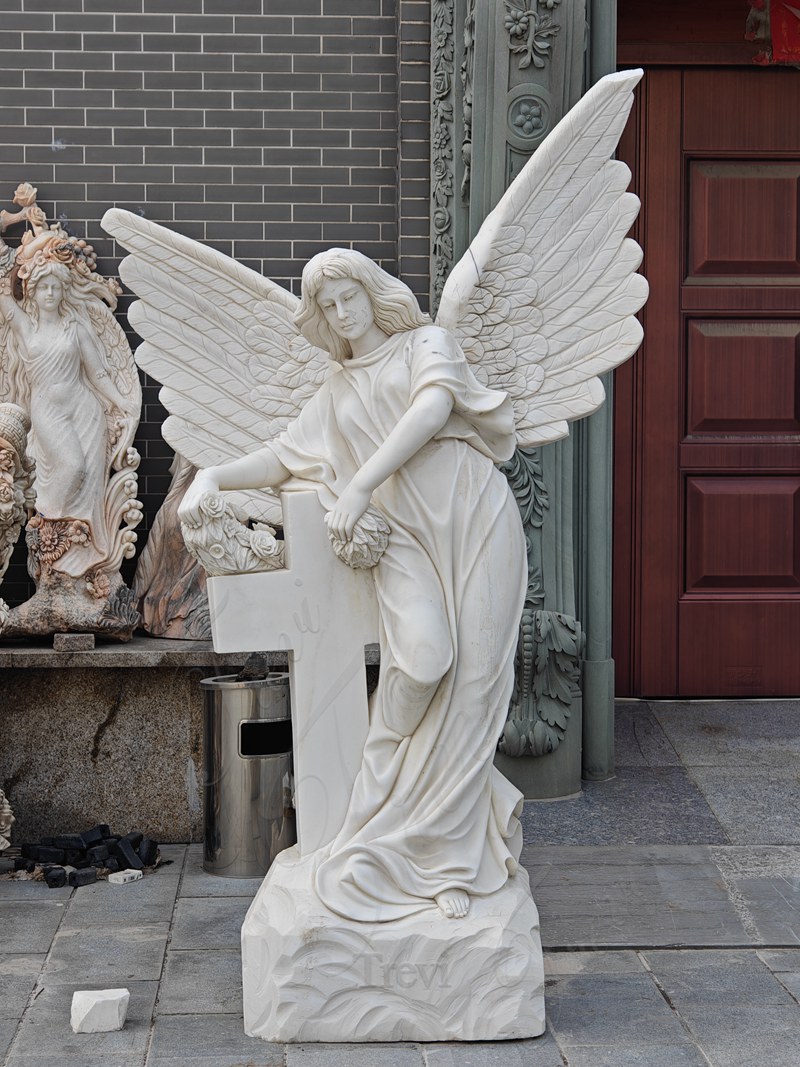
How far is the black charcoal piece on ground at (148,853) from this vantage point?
512 centimetres

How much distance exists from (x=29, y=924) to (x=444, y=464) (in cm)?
211

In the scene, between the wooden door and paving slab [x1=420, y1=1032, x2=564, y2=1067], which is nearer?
paving slab [x1=420, y1=1032, x2=564, y2=1067]

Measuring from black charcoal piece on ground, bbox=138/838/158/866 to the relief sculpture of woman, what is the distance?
5.12ft

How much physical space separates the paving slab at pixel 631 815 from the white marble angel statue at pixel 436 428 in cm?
144

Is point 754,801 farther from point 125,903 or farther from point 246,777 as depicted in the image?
point 125,903

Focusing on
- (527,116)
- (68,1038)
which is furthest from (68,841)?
(527,116)

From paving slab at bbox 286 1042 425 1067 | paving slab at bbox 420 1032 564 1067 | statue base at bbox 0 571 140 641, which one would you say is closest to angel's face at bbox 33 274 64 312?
statue base at bbox 0 571 140 641

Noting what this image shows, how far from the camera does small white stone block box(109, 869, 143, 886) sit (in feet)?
16.1

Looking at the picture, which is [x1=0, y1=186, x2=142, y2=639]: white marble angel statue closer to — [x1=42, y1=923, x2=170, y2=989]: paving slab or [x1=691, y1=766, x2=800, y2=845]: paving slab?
[x1=42, y1=923, x2=170, y2=989]: paving slab

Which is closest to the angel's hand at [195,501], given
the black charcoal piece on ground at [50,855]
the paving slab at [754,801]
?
the black charcoal piece on ground at [50,855]

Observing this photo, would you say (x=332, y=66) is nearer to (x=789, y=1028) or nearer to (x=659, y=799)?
(x=659, y=799)

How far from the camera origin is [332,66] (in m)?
6.19

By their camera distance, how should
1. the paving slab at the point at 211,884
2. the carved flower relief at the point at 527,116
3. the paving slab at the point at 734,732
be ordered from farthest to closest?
1. the paving slab at the point at 734,732
2. the carved flower relief at the point at 527,116
3. the paving slab at the point at 211,884

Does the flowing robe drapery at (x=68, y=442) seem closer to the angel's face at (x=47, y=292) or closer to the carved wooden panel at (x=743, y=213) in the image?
the angel's face at (x=47, y=292)
